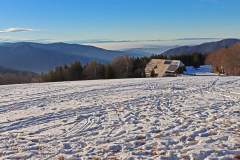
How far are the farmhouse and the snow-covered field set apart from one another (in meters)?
65.9

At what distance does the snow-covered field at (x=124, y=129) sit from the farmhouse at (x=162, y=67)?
65.9 m

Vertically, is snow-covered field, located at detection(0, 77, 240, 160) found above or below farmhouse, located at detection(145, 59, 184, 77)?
above

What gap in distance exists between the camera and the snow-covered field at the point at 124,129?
8.52 meters

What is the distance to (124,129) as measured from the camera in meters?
11.1

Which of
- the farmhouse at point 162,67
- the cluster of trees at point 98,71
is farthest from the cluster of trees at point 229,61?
the cluster of trees at point 98,71

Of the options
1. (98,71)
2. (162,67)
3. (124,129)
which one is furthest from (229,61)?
(124,129)

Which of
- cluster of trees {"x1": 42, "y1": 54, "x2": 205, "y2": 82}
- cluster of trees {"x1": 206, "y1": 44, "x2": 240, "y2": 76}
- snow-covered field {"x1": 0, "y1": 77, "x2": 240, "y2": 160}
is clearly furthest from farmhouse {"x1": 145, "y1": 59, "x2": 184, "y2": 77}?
snow-covered field {"x1": 0, "y1": 77, "x2": 240, "y2": 160}

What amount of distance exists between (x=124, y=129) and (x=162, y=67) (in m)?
78.4

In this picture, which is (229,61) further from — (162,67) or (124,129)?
(124,129)

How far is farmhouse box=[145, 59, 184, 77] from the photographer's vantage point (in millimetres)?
84562

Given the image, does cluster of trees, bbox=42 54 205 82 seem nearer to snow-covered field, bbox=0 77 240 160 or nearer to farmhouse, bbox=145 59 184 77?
farmhouse, bbox=145 59 184 77

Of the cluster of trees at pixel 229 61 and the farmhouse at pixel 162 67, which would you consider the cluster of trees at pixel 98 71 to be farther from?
the cluster of trees at pixel 229 61

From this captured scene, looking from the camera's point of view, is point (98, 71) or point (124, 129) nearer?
point (124, 129)

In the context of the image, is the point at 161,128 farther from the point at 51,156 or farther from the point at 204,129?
the point at 51,156
